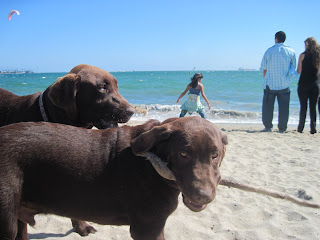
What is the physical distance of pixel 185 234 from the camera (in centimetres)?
368

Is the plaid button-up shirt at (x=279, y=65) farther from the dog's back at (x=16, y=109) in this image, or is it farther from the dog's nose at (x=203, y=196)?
the dog's nose at (x=203, y=196)

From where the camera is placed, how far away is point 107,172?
7.84ft

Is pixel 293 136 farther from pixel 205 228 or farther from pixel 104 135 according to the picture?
pixel 104 135

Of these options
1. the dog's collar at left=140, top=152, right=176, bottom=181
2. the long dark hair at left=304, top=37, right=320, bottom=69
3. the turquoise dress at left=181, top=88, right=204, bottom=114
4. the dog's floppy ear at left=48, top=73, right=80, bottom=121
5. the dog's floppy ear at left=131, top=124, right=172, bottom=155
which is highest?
the long dark hair at left=304, top=37, right=320, bottom=69

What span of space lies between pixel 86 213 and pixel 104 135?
0.66 metres

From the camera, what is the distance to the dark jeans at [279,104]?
1000 centimetres

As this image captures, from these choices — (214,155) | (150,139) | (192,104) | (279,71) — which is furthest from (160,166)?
(192,104)

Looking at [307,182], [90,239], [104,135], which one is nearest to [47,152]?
[104,135]

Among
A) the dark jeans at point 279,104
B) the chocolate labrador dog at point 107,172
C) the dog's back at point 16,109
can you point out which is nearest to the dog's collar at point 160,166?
the chocolate labrador dog at point 107,172

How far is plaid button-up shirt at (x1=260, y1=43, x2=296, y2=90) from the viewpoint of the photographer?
31.8 ft

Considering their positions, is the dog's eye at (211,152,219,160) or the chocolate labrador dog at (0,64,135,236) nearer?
the dog's eye at (211,152,219,160)

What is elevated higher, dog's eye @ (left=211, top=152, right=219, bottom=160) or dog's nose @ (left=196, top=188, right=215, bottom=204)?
dog's eye @ (left=211, top=152, right=219, bottom=160)

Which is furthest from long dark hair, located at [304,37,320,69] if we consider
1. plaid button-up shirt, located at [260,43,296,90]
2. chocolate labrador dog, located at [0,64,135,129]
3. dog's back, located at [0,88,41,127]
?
dog's back, located at [0,88,41,127]

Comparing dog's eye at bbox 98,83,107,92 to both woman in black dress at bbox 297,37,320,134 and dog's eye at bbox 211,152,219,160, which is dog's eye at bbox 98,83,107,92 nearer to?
dog's eye at bbox 211,152,219,160
